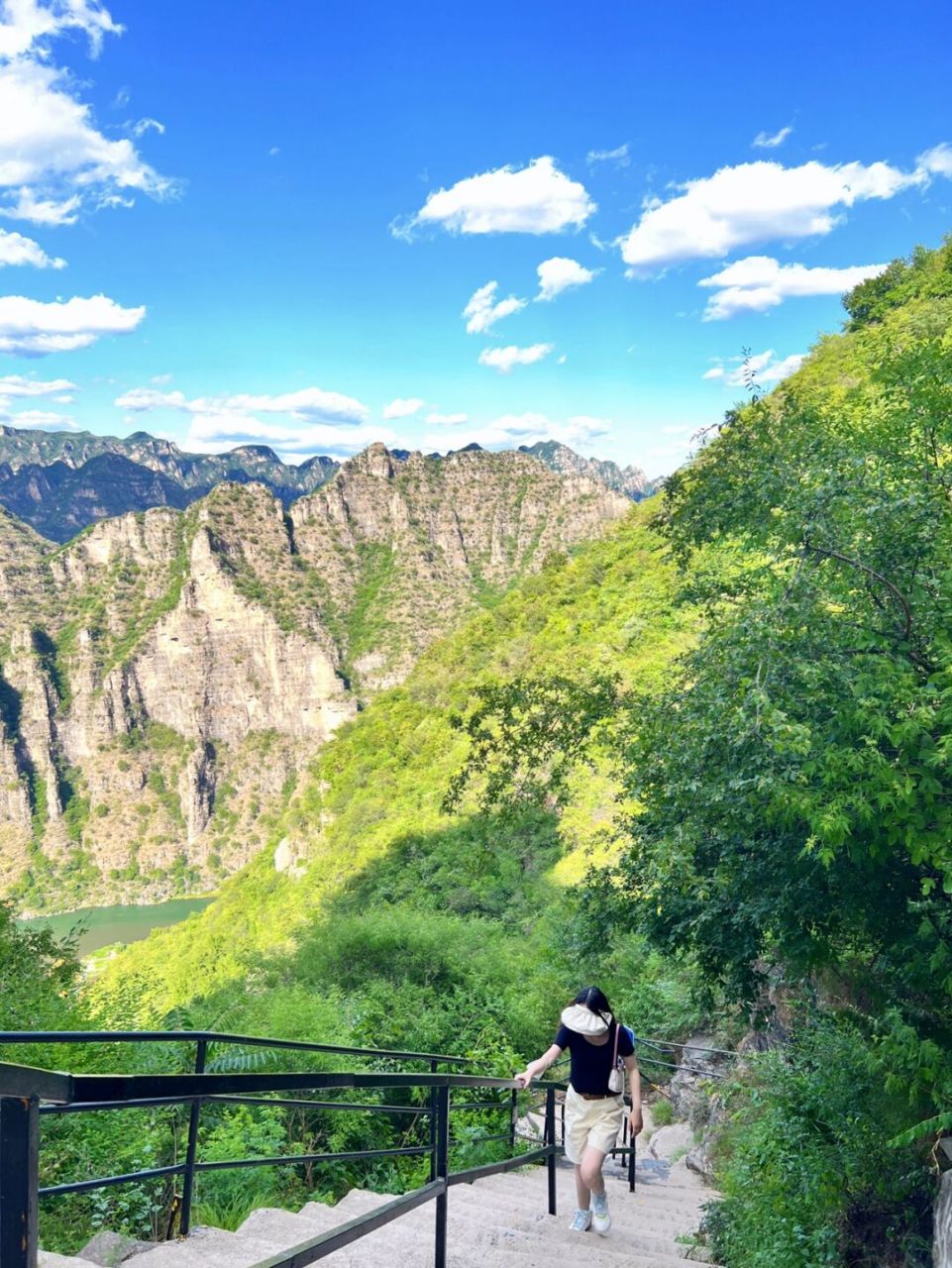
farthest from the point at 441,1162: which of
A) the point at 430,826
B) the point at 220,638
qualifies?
the point at 220,638

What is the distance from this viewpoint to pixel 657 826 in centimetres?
791

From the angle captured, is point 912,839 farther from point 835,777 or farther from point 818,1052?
point 818,1052

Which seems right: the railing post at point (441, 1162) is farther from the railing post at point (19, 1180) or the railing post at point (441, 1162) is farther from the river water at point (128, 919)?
the river water at point (128, 919)

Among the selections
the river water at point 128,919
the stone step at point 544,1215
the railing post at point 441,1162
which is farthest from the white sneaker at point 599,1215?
the river water at point 128,919

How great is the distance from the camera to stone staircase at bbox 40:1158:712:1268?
3465 millimetres

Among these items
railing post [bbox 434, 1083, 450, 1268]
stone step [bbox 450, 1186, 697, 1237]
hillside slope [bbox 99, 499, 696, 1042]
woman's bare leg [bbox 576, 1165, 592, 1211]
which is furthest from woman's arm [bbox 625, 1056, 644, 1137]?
hillside slope [bbox 99, 499, 696, 1042]

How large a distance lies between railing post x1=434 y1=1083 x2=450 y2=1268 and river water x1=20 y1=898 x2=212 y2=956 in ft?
367

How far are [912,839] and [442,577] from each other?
488 ft

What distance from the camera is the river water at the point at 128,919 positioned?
109 metres

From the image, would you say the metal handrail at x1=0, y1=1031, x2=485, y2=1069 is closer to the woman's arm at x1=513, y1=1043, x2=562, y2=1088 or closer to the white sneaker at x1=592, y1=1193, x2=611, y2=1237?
the woman's arm at x1=513, y1=1043, x2=562, y2=1088

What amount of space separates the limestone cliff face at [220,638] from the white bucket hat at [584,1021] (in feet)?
449

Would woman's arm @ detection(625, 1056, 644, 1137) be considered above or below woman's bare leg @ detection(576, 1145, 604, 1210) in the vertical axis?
above

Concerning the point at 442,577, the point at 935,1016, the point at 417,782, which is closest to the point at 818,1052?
the point at 935,1016

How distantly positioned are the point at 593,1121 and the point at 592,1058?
1.18 ft
